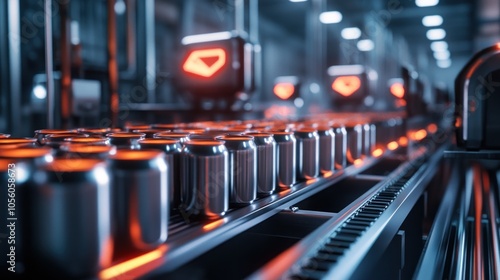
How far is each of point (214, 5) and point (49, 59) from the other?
5.89 metres

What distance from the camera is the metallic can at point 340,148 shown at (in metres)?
1.37

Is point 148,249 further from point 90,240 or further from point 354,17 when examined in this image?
point 354,17

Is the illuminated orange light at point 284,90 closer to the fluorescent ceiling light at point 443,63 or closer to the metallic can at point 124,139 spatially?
the metallic can at point 124,139

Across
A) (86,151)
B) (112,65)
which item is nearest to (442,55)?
(112,65)

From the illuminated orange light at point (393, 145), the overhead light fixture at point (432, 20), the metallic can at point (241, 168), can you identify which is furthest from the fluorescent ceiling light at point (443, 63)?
the metallic can at point (241, 168)

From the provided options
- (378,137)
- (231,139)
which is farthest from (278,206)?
(378,137)

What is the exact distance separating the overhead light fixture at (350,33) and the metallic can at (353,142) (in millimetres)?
8555

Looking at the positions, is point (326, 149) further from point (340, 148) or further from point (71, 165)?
point (71, 165)

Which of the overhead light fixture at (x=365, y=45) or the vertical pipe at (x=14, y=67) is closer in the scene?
the vertical pipe at (x=14, y=67)

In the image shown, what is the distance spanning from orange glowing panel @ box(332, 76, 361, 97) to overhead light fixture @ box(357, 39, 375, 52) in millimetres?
4835

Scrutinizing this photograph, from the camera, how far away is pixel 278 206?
0.92 metres

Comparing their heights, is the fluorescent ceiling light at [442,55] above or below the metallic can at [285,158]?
above

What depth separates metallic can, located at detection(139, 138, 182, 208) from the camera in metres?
0.78

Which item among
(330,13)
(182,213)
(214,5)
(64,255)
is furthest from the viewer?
(330,13)
